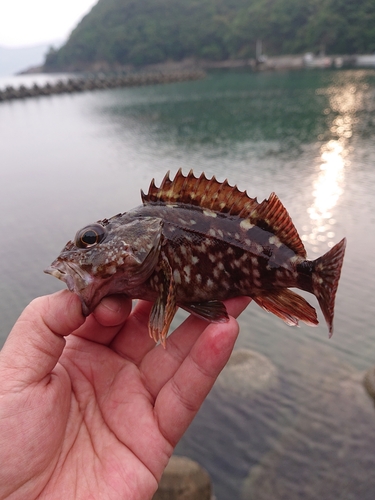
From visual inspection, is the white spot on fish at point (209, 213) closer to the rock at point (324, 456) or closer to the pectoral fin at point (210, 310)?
the pectoral fin at point (210, 310)

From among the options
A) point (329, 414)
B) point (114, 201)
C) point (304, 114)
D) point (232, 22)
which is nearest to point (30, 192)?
point (114, 201)

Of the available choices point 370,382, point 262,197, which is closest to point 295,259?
point 370,382

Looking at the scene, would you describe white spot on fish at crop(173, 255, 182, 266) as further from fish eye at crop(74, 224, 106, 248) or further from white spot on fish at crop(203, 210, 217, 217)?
fish eye at crop(74, 224, 106, 248)

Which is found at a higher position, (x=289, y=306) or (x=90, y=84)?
(x=90, y=84)

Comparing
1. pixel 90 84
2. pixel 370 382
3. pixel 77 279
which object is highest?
pixel 90 84

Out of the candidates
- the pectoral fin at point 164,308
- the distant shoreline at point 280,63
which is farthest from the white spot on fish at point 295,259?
the distant shoreline at point 280,63

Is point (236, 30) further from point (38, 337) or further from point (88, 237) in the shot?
point (38, 337)

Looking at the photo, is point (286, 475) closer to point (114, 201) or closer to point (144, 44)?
point (114, 201)
